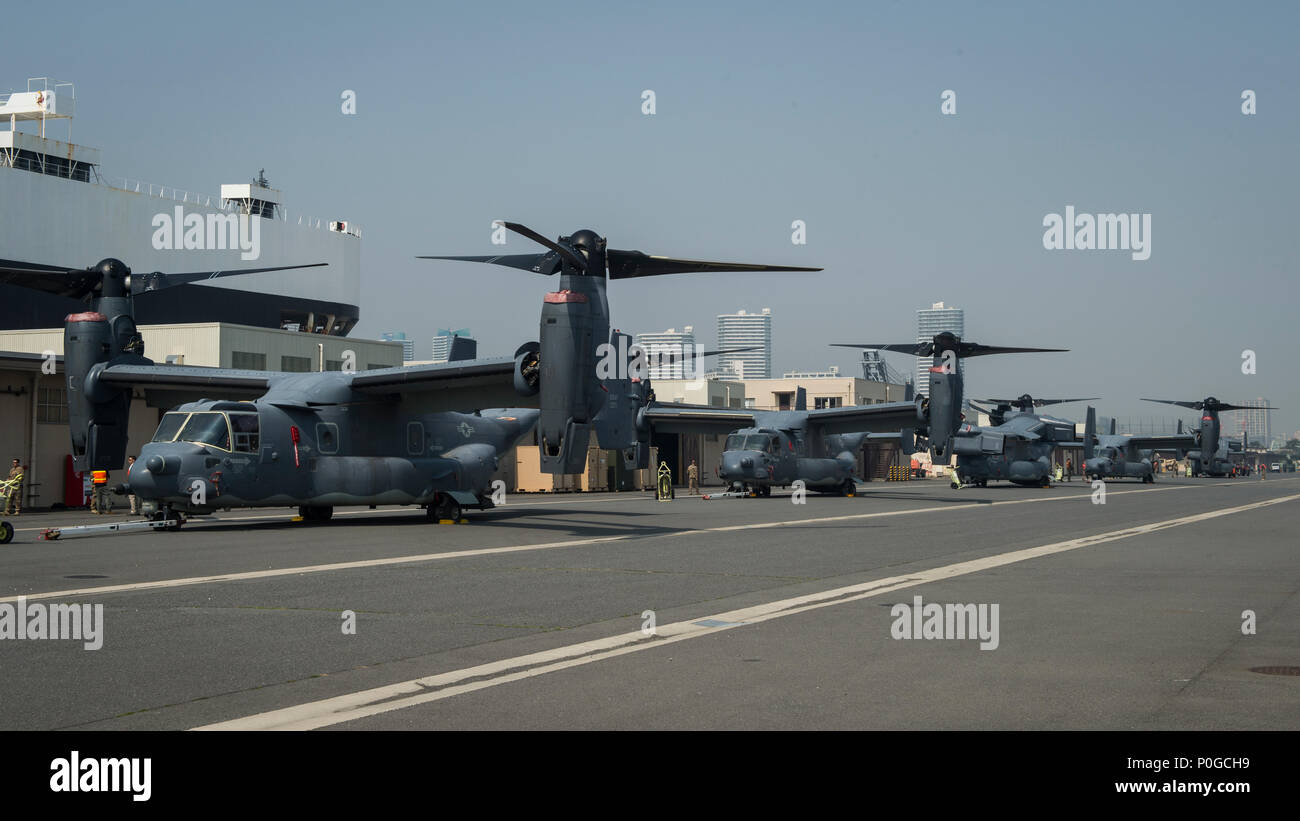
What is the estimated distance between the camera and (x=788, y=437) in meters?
45.0

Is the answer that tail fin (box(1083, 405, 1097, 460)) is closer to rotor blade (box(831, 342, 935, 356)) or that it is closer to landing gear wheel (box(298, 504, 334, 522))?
rotor blade (box(831, 342, 935, 356))

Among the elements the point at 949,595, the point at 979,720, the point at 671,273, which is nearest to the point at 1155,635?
the point at 949,595

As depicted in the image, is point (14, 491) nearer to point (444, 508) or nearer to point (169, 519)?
point (169, 519)

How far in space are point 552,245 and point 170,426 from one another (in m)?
9.51

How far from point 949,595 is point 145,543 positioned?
1487 cm

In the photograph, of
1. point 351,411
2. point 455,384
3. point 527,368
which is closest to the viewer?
point 527,368

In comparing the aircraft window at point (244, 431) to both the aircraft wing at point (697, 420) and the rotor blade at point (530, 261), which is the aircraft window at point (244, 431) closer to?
the rotor blade at point (530, 261)

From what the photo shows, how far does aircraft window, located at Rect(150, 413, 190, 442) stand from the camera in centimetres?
2392

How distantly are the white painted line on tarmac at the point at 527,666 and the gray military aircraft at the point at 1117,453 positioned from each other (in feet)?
221

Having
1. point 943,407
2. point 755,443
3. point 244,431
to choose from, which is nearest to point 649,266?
point 244,431

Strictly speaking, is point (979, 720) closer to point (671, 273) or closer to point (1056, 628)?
point (1056, 628)

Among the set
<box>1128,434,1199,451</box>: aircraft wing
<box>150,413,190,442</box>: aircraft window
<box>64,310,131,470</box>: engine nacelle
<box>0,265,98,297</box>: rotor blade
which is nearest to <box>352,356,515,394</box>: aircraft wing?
<box>150,413,190,442</box>: aircraft window

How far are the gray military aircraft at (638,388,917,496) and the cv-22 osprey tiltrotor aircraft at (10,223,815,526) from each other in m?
15.3

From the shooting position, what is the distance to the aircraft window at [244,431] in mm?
23875
